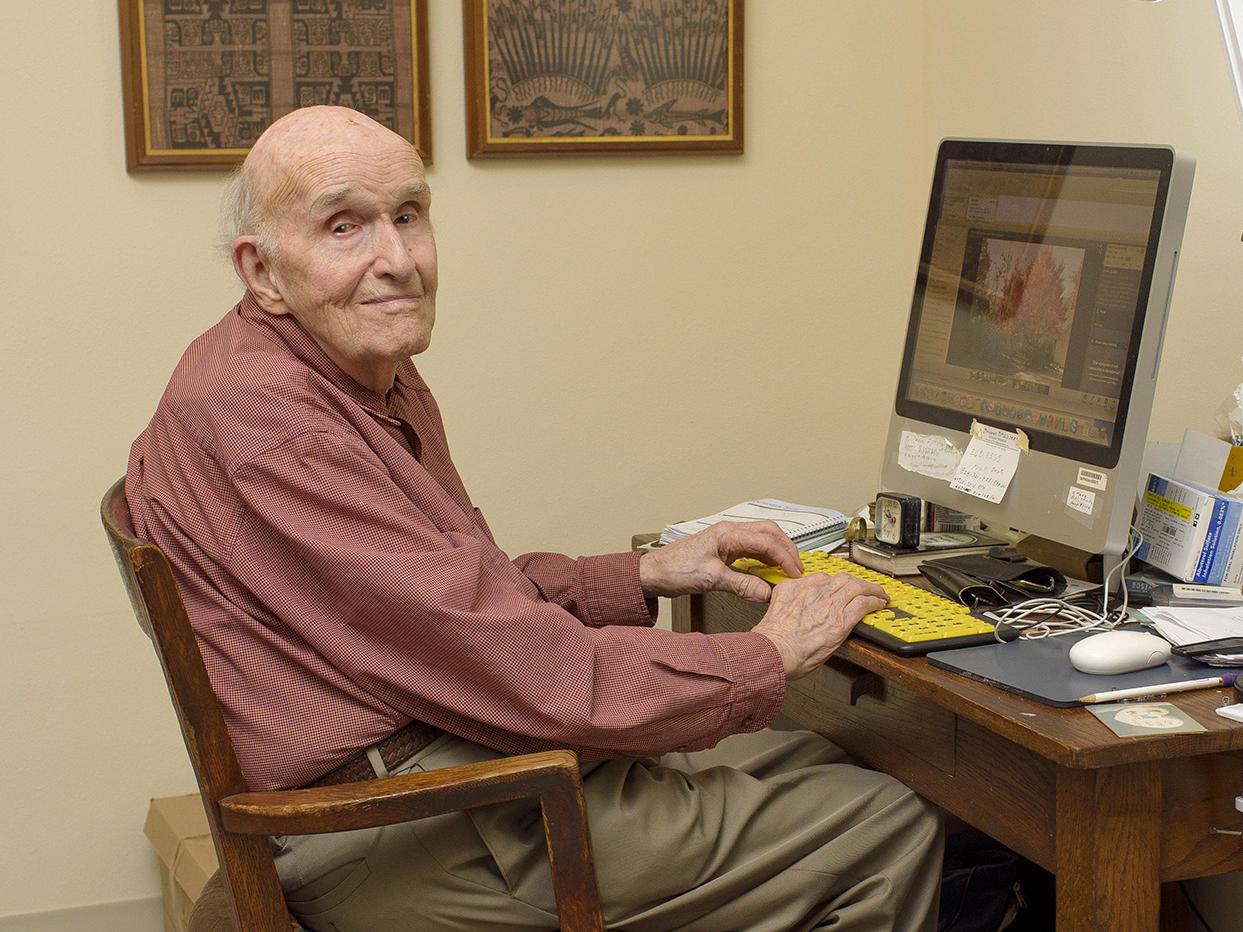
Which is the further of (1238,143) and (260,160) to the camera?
(1238,143)

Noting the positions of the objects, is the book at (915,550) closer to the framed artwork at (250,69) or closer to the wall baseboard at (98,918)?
the framed artwork at (250,69)

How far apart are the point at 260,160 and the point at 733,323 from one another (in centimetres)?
144

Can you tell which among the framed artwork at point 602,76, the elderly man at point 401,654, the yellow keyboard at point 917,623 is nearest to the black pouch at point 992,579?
the yellow keyboard at point 917,623

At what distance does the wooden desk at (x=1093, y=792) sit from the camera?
131 cm

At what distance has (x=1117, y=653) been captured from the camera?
4.72ft

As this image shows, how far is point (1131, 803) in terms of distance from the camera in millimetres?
1330

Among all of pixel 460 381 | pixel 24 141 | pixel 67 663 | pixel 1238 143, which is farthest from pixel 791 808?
pixel 24 141

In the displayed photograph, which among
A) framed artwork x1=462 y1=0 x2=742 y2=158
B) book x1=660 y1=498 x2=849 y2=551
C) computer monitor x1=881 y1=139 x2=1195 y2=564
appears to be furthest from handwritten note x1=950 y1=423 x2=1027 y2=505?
framed artwork x1=462 y1=0 x2=742 y2=158

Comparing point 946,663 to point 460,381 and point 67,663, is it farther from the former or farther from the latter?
point 67,663

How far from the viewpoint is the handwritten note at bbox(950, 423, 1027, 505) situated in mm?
1799

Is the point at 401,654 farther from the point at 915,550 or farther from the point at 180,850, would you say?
the point at 180,850

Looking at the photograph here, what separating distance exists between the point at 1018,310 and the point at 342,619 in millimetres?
929

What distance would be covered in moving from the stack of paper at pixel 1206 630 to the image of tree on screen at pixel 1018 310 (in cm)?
32

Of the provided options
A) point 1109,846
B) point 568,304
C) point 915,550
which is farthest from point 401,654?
point 568,304
